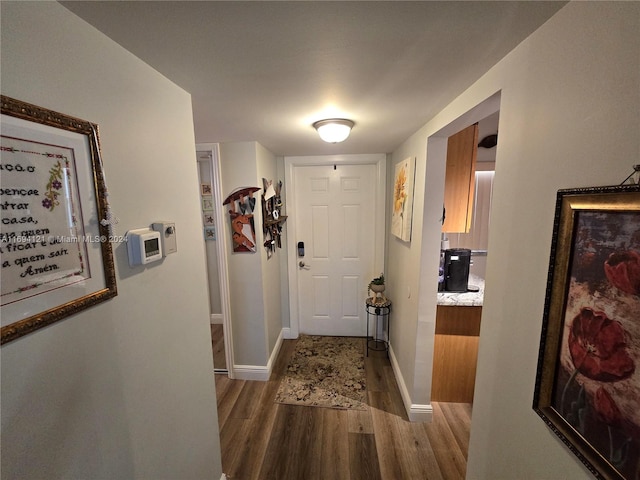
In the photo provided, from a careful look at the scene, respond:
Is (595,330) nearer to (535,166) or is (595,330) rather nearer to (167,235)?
(535,166)

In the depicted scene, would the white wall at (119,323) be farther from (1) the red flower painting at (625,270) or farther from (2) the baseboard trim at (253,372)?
(1) the red flower painting at (625,270)

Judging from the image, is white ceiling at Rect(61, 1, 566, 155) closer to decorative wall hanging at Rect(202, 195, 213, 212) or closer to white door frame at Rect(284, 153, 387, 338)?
white door frame at Rect(284, 153, 387, 338)

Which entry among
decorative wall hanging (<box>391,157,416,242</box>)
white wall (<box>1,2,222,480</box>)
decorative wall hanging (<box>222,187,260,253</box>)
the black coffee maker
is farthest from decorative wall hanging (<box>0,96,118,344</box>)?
the black coffee maker

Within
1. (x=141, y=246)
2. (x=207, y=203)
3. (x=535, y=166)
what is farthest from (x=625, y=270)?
(x=207, y=203)

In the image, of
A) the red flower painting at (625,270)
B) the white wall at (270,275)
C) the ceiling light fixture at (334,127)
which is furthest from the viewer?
the white wall at (270,275)

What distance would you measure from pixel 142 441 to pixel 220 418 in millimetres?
1333

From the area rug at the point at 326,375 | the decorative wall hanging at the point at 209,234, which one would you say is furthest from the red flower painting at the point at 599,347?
Answer: the decorative wall hanging at the point at 209,234

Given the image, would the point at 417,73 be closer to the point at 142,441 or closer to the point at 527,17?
the point at 527,17

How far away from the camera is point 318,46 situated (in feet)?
2.52

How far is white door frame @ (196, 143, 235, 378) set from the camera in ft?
6.69

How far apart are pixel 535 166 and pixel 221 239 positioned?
2.03 metres

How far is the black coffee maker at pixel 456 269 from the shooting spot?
194cm

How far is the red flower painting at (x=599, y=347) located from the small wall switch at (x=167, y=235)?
125 centimetres

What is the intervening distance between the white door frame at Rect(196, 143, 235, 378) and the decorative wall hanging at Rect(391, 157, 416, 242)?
1.48m
